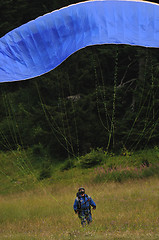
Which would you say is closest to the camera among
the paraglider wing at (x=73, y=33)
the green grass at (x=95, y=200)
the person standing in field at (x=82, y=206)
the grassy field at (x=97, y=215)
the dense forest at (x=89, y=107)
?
the paraglider wing at (x=73, y=33)

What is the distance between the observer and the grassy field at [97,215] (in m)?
7.23

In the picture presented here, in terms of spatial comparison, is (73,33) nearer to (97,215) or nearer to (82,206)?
(82,206)

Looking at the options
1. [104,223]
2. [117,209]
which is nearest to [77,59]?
[117,209]

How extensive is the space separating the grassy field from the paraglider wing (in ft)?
12.2

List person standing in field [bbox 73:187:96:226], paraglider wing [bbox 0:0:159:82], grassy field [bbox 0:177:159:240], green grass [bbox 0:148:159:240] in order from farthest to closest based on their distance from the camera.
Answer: person standing in field [bbox 73:187:96:226], green grass [bbox 0:148:159:240], grassy field [bbox 0:177:159:240], paraglider wing [bbox 0:0:159:82]

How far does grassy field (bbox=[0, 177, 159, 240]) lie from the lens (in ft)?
23.7

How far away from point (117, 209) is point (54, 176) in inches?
329

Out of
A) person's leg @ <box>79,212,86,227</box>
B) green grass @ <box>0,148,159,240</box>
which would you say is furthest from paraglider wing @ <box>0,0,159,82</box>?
person's leg @ <box>79,212,86,227</box>

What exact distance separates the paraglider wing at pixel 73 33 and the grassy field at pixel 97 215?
3719 mm

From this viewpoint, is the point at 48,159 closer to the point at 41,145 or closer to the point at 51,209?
the point at 41,145

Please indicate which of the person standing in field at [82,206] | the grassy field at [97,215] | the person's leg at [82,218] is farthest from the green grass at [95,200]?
the person standing in field at [82,206]

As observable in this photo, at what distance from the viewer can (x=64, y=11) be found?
24.1ft

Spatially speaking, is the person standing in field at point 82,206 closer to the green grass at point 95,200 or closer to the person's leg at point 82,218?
the person's leg at point 82,218

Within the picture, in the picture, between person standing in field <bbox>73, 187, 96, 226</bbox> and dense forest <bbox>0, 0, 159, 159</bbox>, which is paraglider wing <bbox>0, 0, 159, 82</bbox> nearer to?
person standing in field <bbox>73, 187, 96, 226</bbox>
